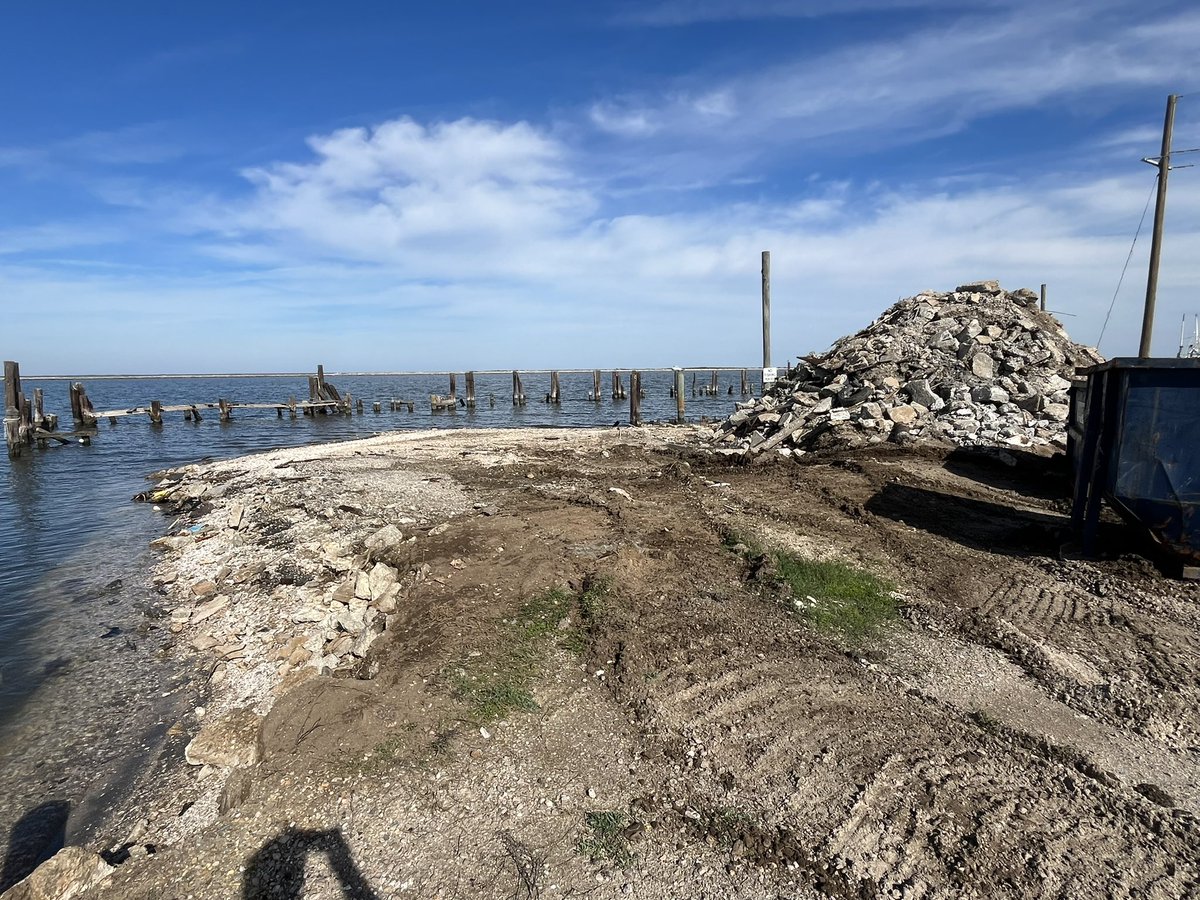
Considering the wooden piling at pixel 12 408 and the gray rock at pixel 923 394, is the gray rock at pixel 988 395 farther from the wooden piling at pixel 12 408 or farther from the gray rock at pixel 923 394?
the wooden piling at pixel 12 408

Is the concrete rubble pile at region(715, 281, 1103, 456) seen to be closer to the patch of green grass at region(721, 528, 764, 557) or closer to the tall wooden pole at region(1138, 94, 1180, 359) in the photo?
the tall wooden pole at region(1138, 94, 1180, 359)

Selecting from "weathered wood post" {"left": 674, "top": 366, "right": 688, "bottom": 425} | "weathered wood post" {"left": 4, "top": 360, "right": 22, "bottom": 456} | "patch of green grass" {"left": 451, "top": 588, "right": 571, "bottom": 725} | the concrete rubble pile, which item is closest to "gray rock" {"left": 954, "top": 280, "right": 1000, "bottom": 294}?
the concrete rubble pile

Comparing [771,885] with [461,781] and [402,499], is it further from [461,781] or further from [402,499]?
[402,499]

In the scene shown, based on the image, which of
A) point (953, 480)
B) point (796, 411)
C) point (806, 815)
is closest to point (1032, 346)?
point (796, 411)

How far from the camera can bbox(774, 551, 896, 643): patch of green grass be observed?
5.52 m

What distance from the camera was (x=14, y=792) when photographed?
442 cm

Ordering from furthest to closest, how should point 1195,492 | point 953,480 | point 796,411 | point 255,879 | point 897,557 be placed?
point 796,411 < point 953,480 < point 897,557 < point 1195,492 < point 255,879

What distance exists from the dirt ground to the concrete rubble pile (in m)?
5.72

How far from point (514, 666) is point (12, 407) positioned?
93.4 feet

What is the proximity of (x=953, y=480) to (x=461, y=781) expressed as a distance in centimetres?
909

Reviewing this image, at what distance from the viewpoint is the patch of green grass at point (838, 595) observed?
5.52m

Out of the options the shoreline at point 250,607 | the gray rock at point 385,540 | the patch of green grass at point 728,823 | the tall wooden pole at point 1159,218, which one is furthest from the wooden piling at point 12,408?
the tall wooden pole at point 1159,218

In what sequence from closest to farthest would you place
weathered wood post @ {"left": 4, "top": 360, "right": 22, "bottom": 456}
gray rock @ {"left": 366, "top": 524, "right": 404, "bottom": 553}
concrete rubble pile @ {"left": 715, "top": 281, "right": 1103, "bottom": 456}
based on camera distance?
gray rock @ {"left": 366, "top": 524, "right": 404, "bottom": 553} → concrete rubble pile @ {"left": 715, "top": 281, "right": 1103, "bottom": 456} → weathered wood post @ {"left": 4, "top": 360, "right": 22, "bottom": 456}

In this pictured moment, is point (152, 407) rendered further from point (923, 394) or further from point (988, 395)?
point (988, 395)
